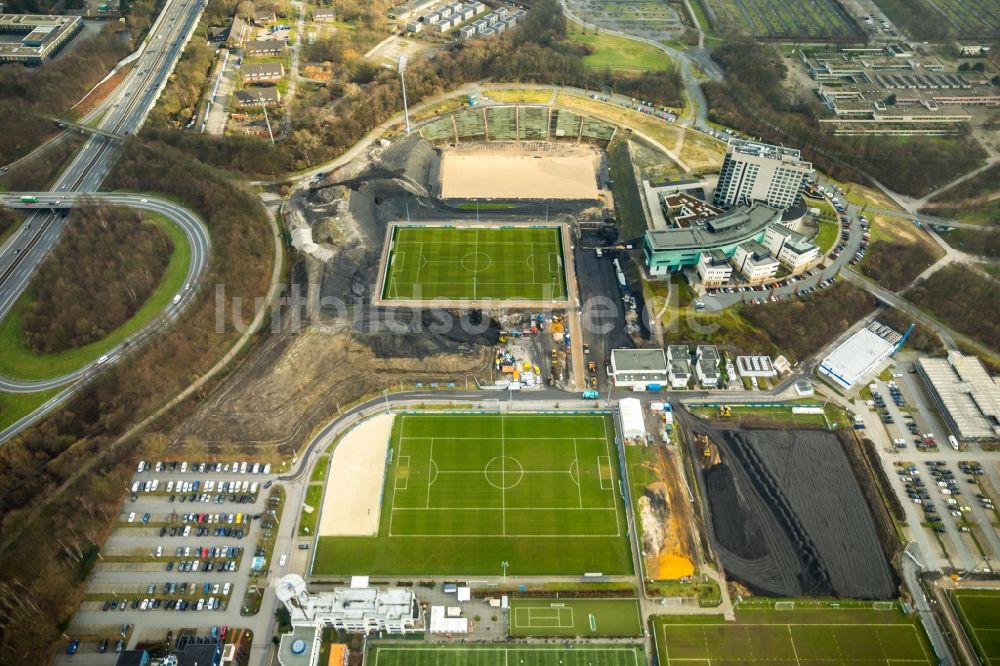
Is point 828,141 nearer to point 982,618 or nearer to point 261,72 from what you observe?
point 982,618

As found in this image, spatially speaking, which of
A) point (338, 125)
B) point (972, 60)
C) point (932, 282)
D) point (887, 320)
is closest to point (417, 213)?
point (338, 125)

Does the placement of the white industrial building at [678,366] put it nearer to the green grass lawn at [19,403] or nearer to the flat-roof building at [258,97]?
the green grass lawn at [19,403]

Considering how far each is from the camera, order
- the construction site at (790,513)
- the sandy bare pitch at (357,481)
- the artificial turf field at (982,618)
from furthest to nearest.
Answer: the sandy bare pitch at (357,481)
the construction site at (790,513)
the artificial turf field at (982,618)

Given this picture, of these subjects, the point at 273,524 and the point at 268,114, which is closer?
the point at 273,524

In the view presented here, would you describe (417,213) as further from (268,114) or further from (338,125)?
(268,114)

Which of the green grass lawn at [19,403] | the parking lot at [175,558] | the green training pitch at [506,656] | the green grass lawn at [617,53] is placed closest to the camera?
the green training pitch at [506,656]

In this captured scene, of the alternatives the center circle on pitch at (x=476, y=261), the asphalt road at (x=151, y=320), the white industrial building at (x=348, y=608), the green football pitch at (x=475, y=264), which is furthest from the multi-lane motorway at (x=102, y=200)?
the white industrial building at (x=348, y=608)
